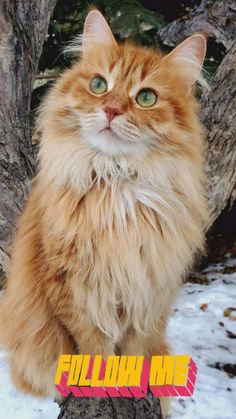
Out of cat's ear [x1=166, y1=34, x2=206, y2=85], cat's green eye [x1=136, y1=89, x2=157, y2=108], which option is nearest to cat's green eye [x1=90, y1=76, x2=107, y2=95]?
cat's green eye [x1=136, y1=89, x2=157, y2=108]

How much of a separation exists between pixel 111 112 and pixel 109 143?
103mm

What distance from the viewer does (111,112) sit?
1.50 m

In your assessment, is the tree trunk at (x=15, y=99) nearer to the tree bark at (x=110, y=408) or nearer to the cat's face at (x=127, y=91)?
the cat's face at (x=127, y=91)

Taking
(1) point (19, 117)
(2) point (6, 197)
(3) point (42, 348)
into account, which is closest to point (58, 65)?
(1) point (19, 117)

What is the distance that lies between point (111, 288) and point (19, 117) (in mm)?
1398

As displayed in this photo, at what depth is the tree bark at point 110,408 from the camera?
5.29ft

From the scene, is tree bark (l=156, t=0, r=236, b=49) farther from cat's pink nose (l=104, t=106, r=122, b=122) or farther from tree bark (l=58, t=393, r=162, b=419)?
tree bark (l=58, t=393, r=162, b=419)

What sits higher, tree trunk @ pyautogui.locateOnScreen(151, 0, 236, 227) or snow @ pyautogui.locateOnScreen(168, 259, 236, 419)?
tree trunk @ pyautogui.locateOnScreen(151, 0, 236, 227)

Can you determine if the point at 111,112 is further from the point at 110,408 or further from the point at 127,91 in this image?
the point at 110,408

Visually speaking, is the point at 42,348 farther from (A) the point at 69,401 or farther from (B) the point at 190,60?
(B) the point at 190,60

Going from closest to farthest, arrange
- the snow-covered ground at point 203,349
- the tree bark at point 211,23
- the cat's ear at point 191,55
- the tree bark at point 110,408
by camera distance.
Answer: the tree bark at point 110,408
the cat's ear at point 191,55
the snow-covered ground at point 203,349
the tree bark at point 211,23

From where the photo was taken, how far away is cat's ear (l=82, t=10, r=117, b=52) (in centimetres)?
178

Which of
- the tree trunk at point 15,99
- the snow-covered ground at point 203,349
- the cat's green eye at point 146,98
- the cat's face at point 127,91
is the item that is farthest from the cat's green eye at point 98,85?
the snow-covered ground at point 203,349

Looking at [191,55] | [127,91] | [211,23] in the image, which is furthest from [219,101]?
[127,91]
